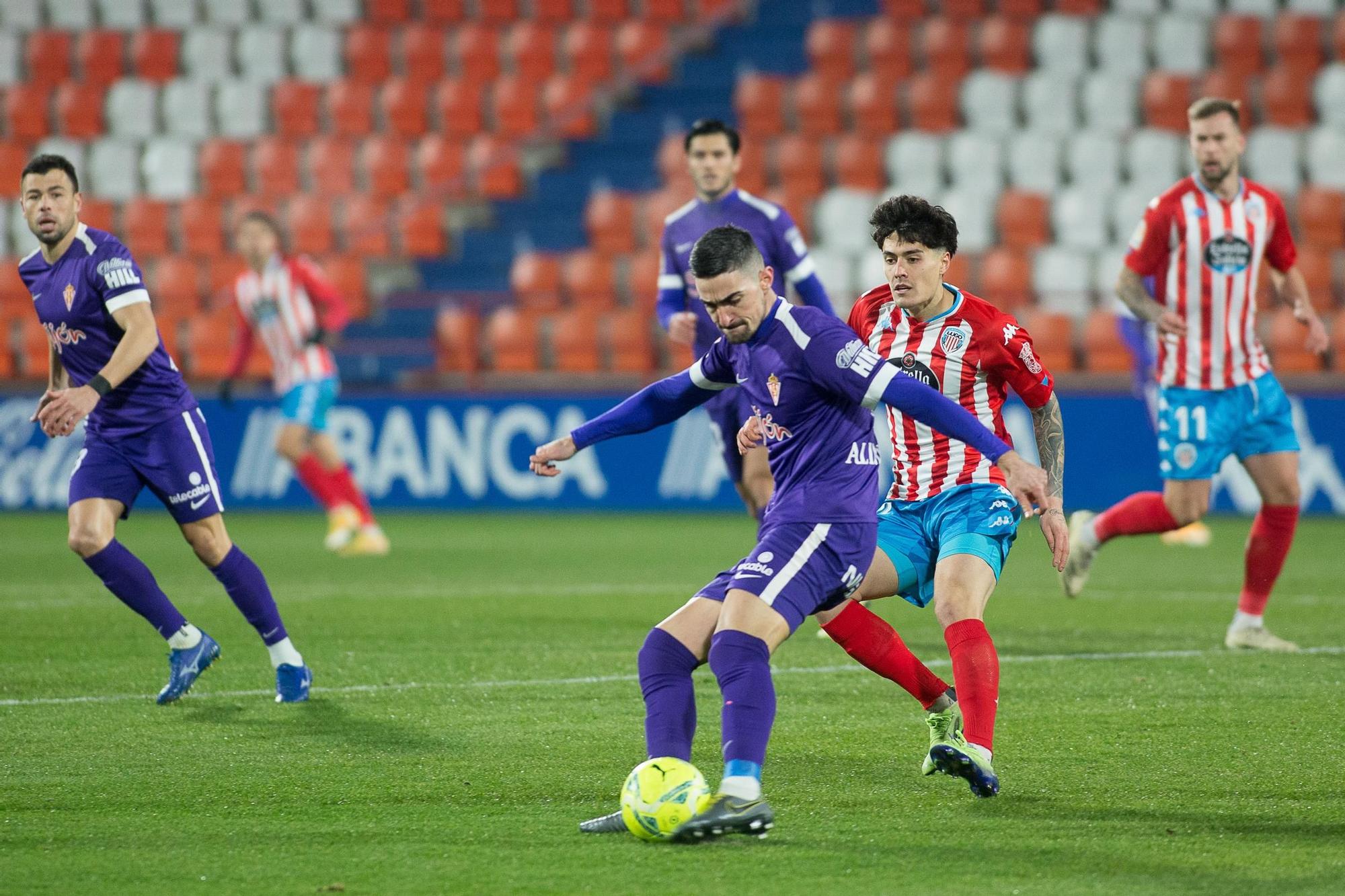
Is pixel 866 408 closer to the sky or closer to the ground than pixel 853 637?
closer to the sky

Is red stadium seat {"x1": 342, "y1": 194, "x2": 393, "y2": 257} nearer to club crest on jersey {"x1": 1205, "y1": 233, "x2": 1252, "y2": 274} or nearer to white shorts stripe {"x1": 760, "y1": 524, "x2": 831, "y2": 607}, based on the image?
club crest on jersey {"x1": 1205, "y1": 233, "x2": 1252, "y2": 274}

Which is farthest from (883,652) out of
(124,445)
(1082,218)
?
(1082,218)

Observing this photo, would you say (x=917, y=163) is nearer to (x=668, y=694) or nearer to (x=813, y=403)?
(x=813, y=403)

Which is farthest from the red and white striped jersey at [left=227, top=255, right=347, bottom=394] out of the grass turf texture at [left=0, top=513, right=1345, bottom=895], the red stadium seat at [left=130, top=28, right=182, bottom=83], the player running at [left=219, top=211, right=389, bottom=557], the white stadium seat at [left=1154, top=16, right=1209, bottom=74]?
the red stadium seat at [left=130, top=28, right=182, bottom=83]

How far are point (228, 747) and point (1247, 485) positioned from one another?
36.0ft

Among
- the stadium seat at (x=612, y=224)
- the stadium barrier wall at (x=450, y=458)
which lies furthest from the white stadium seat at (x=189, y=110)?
the stadium barrier wall at (x=450, y=458)

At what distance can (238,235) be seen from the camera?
13258 mm

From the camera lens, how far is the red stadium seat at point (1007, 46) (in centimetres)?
1914

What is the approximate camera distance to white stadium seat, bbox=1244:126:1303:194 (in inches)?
682

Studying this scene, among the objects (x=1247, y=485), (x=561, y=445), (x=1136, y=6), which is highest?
(x=1136, y=6)

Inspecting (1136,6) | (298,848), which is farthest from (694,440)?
(298,848)

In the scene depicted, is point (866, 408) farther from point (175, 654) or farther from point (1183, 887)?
point (175, 654)

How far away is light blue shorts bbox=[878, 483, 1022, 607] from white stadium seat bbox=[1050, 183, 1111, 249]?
1226cm

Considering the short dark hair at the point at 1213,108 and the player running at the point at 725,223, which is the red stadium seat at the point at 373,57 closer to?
the player running at the point at 725,223
